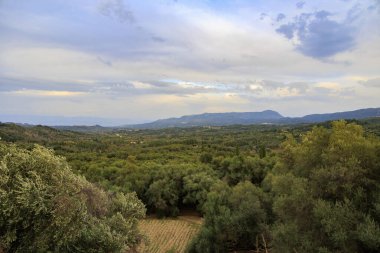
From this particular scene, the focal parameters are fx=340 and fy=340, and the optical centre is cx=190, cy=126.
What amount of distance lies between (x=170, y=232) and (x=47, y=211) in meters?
25.3

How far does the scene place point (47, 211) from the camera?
13852mm

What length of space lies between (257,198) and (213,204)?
141 inches

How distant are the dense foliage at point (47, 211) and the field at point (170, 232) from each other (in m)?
14.1

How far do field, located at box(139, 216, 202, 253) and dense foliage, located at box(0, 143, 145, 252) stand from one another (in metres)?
14.1

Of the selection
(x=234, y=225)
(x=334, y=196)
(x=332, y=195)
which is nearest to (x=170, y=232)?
(x=234, y=225)

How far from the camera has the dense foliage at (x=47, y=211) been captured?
1351 centimetres

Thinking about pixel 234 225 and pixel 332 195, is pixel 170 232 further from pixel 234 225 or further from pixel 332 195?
pixel 332 195

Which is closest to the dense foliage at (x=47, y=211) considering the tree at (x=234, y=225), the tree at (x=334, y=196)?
the tree at (x=334, y=196)

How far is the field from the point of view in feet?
105

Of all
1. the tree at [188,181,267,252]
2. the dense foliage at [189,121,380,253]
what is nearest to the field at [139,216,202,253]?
the tree at [188,181,267,252]

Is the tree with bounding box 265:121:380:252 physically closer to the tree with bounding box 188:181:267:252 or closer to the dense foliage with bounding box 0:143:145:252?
the tree with bounding box 188:181:267:252

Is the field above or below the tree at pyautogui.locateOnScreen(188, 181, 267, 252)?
below

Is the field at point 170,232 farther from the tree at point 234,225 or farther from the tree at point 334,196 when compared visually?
the tree at point 334,196

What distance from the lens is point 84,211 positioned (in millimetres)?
15219
